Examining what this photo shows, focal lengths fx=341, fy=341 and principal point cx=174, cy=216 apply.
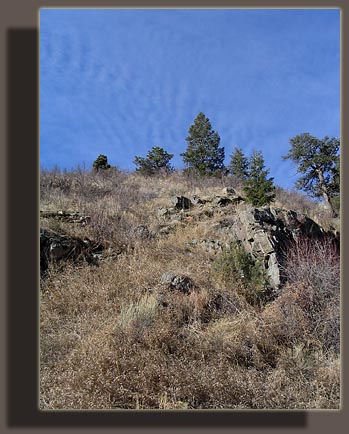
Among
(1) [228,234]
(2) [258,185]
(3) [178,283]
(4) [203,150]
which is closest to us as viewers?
(3) [178,283]

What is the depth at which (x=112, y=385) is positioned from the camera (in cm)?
262

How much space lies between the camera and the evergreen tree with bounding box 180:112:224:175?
1664 centimetres

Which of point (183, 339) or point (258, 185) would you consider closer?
point (183, 339)

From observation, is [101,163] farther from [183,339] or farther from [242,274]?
[183,339]

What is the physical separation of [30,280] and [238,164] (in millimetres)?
13896

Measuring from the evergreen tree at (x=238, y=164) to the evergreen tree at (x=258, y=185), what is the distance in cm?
404

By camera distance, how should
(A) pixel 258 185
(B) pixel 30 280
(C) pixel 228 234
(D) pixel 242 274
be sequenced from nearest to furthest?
(B) pixel 30 280 < (D) pixel 242 274 < (C) pixel 228 234 < (A) pixel 258 185

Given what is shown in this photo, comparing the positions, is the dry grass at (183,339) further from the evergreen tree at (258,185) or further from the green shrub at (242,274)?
the evergreen tree at (258,185)

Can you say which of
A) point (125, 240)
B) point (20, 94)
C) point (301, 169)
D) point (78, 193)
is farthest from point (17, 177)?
point (301, 169)

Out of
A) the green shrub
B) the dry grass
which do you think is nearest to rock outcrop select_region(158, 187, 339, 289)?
the green shrub

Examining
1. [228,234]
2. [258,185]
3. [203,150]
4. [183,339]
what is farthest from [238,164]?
[183,339]

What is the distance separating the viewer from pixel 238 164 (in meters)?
15.6

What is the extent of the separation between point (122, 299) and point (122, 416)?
1.87m

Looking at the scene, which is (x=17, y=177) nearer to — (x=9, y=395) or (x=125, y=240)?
(x=9, y=395)
